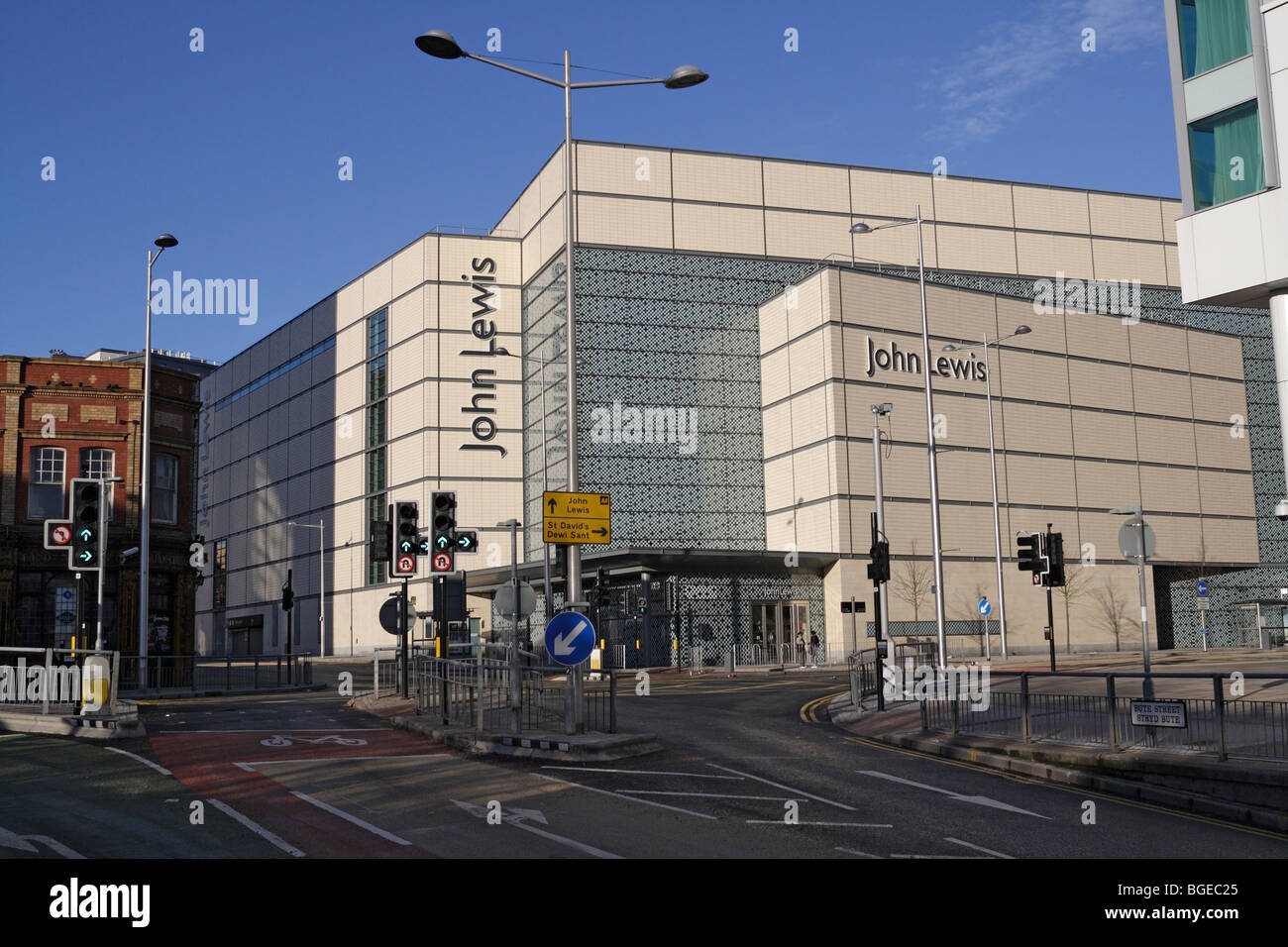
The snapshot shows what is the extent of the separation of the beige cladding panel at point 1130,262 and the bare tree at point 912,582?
2493 cm

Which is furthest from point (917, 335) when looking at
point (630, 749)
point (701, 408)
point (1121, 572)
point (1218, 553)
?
point (630, 749)

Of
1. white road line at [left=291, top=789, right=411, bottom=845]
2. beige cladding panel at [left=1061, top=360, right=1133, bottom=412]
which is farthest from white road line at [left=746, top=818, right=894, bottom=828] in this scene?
beige cladding panel at [left=1061, top=360, right=1133, bottom=412]

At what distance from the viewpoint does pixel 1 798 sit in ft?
41.5

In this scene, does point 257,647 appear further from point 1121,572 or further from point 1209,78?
point 1209,78

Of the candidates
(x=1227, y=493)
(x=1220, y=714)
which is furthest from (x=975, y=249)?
(x=1220, y=714)

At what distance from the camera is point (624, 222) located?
6512 centimetres

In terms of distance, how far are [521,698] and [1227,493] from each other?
208 ft

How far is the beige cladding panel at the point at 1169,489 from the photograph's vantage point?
67812mm

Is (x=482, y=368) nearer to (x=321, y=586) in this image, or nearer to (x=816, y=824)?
(x=321, y=586)

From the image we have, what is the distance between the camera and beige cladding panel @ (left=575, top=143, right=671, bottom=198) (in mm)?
65125

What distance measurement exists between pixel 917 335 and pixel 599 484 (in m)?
17.9

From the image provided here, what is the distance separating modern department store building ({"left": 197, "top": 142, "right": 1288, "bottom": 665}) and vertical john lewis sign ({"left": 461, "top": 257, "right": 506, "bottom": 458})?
174mm
